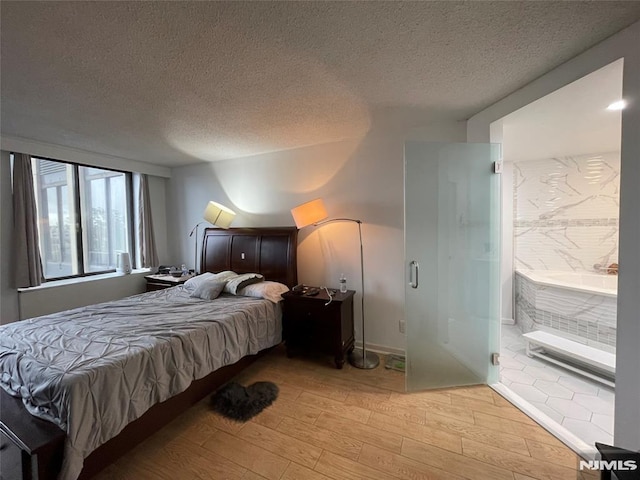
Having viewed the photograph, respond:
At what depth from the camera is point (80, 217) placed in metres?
3.51

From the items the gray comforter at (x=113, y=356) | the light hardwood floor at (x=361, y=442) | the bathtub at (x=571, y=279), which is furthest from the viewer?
the bathtub at (x=571, y=279)

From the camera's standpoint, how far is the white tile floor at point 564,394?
72.4 inches

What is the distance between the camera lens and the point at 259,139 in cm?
294

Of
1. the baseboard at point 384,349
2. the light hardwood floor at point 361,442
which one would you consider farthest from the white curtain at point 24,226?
the baseboard at point 384,349

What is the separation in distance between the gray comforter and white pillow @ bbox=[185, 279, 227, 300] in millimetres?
153

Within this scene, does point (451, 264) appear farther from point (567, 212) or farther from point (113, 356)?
point (113, 356)

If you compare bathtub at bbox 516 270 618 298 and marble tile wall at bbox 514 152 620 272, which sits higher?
marble tile wall at bbox 514 152 620 272

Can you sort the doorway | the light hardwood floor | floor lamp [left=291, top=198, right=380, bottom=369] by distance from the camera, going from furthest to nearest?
floor lamp [left=291, top=198, right=380, bottom=369]
the doorway
the light hardwood floor

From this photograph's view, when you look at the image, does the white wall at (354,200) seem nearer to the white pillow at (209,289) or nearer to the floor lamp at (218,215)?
the floor lamp at (218,215)

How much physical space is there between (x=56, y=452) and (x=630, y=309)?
9.66 feet

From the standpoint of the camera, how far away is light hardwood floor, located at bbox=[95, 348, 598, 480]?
152 centimetres

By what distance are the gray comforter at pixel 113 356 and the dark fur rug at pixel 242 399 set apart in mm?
266
